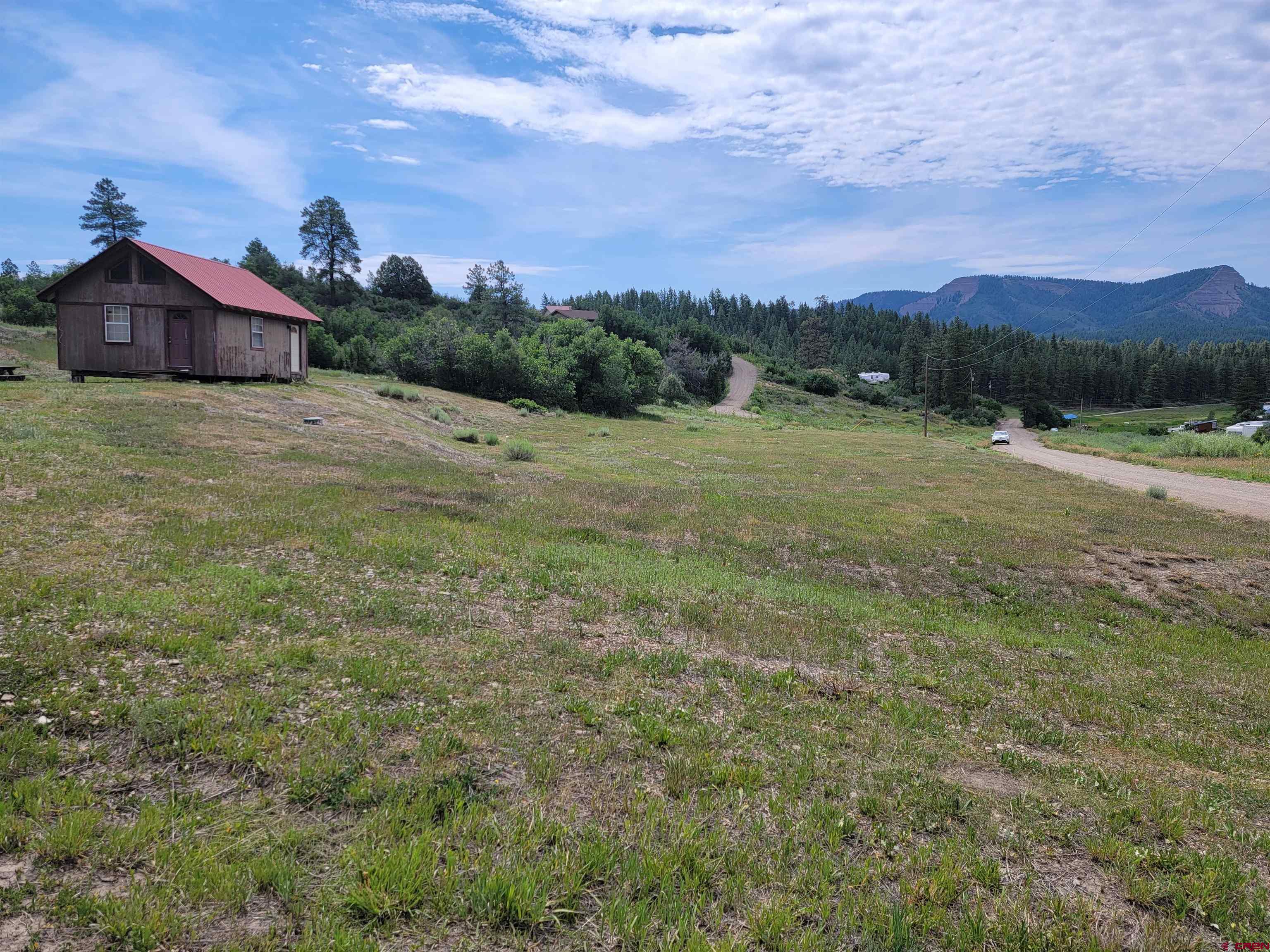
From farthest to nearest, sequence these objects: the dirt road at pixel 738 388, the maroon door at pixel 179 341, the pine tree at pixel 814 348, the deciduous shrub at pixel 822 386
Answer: the pine tree at pixel 814 348 → the deciduous shrub at pixel 822 386 → the dirt road at pixel 738 388 → the maroon door at pixel 179 341

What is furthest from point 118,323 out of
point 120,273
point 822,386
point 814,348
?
point 814,348

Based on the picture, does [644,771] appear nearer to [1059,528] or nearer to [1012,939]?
[1012,939]

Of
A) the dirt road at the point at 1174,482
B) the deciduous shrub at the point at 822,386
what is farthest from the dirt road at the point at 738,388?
the dirt road at the point at 1174,482

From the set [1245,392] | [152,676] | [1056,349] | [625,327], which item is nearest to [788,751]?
[152,676]

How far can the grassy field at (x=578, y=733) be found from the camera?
12.9 feet

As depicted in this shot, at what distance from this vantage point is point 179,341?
29.6 metres

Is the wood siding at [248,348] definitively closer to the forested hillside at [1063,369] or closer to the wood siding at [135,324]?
the wood siding at [135,324]

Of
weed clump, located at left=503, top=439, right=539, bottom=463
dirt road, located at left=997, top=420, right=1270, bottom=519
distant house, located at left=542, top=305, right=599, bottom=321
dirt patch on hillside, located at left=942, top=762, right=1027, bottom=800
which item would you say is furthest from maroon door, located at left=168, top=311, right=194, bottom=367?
distant house, located at left=542, top=305, right=599, bottom=321

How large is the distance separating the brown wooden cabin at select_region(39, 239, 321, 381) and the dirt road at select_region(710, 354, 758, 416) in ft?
222

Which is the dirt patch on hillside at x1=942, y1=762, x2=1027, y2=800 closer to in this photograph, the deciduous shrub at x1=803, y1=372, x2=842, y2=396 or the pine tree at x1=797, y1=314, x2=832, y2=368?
the deciduous shrub at x1=803, y1=372, x2=842, y2=396

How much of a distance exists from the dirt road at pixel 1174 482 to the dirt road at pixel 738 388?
4504cm

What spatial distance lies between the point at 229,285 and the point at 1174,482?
1953 inches

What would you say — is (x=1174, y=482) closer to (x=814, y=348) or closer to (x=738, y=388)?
(x=738, y=388)

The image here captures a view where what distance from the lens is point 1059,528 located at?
19.2 m
